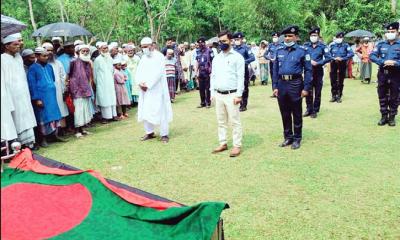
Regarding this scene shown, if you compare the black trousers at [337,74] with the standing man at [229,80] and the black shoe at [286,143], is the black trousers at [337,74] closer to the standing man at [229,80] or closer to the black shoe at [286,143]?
the black shoe at [286,143]

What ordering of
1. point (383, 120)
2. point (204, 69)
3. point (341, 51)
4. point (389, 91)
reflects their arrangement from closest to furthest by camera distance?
point (389, 91) → point (383, 120) → point (204, 69) → point (341, 51)

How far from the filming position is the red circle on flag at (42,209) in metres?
3.24

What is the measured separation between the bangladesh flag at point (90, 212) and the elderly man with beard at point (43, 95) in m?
2.65

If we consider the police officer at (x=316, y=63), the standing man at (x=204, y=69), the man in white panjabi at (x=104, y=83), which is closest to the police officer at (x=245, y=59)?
the standing man at (x=204, y=69)

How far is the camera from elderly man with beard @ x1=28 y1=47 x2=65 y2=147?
6762mm

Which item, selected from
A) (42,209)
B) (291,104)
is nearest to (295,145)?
(291,104)

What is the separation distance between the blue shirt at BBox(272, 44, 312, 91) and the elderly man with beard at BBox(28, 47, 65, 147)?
383 cm

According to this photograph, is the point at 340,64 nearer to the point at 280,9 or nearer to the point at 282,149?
the point at 282,149

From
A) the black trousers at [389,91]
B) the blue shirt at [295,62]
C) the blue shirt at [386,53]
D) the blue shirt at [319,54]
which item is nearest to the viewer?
the blue shirt at [295,62]

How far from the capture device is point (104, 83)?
8695 millimetres

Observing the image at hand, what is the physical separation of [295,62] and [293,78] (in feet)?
0.78

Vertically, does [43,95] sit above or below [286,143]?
above

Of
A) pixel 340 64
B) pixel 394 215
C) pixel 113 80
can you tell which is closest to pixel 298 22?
pixel 340 64

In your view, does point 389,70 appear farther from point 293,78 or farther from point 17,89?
Answer: point 17,89
